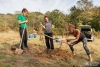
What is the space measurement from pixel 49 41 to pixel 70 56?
5.40 feet

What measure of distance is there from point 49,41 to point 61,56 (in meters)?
1.58

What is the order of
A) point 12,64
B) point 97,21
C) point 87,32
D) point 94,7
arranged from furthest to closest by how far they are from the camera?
point 94,7 < point 97,21 < point 87,32 < point 12,64

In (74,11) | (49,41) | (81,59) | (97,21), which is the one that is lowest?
(81,59)

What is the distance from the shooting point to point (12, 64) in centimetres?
645

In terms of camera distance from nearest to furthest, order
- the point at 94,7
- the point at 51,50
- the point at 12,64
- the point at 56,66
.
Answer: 1. the point at 12,64
2. the point at 56,66
3. the point at 51,50
4. the point at 94,7

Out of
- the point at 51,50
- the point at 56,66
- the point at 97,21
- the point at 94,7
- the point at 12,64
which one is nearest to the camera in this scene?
the point at 12,64

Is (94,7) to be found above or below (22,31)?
above

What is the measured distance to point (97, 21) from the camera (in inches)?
1125

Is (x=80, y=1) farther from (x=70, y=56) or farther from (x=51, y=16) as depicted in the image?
(x=70, y=56)

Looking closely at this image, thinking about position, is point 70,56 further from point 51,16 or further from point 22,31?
point 51,16

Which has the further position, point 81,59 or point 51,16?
point 51,16

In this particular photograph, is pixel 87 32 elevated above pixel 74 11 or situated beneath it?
situated beneath

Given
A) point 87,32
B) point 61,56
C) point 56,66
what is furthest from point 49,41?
point 87,32

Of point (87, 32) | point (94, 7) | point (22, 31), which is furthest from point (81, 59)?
point (94, 7)
